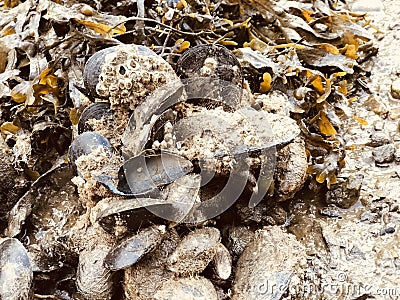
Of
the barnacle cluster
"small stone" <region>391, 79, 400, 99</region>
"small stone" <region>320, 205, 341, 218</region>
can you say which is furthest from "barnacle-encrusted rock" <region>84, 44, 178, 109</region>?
"small stone" <region>391, 79, 400, 99</region>

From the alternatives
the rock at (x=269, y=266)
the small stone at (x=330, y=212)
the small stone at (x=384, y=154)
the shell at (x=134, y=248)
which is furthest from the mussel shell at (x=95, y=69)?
the small stone at (x=384, y=154)

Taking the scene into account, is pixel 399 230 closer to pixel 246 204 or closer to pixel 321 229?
pixel 321 229

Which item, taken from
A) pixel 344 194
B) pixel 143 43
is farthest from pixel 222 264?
pixel 143 43

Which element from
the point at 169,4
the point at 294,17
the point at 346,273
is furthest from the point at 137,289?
the point at 294,17

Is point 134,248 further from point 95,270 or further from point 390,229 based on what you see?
point 390,229

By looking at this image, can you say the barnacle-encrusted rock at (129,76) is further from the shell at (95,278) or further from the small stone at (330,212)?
the small stone at (330,212)

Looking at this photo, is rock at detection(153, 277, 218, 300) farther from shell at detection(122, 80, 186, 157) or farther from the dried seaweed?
the dried seaweed
